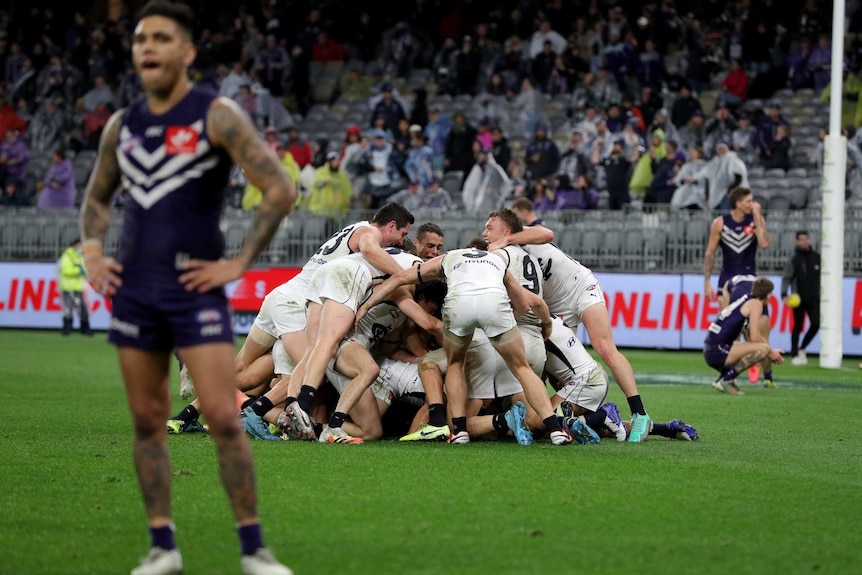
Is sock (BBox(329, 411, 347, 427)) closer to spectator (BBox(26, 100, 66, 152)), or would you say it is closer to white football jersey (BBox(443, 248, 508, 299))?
white football jersey (BBox(443, 248, 508, 299))

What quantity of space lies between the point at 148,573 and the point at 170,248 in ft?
4.54

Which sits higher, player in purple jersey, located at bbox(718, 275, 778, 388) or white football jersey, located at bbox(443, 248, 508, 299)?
white football jersey, located at bbox(443, 248, 508, 299)

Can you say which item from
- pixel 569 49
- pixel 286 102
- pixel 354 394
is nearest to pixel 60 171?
pixel 286 102

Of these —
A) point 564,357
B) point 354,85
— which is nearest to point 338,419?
point 564,357

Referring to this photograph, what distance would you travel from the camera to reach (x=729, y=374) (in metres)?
16.4

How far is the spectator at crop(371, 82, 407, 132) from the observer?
29766 millimetres

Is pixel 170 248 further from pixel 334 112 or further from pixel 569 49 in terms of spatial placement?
pixel 334 112

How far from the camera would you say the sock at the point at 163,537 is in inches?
229

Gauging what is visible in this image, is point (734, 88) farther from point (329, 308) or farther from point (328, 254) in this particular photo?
point (329, 308)

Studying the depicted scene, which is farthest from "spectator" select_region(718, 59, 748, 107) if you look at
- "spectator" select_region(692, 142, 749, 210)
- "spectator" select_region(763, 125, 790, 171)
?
"spectator" select_region(692, 142, 749, 210)

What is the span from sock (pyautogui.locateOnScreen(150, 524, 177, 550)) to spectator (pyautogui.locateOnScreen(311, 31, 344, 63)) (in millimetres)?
29531

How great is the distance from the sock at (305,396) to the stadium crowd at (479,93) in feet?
50.1

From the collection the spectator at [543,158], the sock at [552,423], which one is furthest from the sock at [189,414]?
the spectator at [543,158]

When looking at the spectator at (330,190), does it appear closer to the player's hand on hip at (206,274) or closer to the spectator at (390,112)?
the spectator at (390,112)
